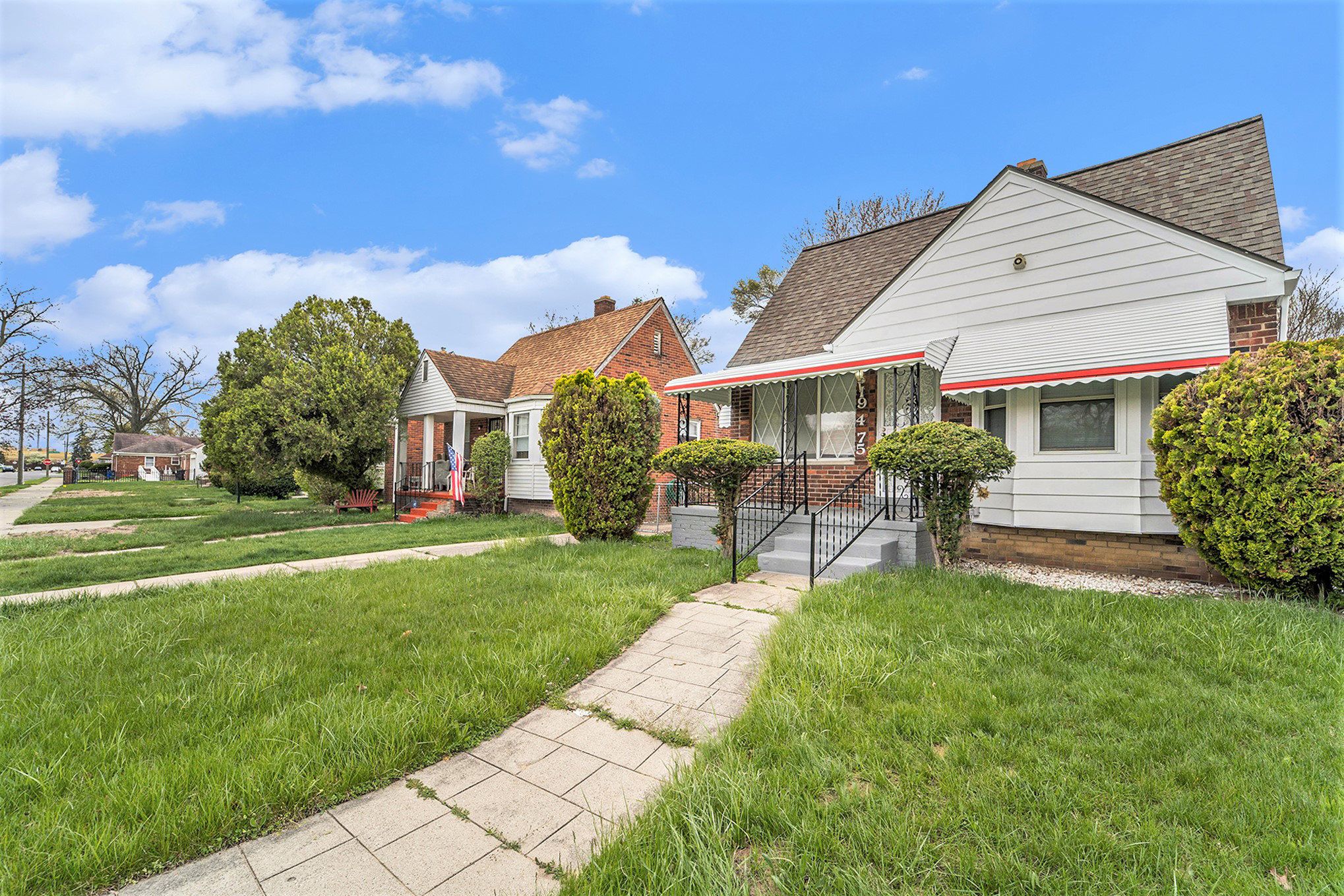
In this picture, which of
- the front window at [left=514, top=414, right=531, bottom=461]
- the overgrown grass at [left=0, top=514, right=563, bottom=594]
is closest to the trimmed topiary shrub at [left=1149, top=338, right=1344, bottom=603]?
the overgrown grass at [left=0, top=514, right=563, bottom=594]

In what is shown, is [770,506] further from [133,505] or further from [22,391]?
[22,391]

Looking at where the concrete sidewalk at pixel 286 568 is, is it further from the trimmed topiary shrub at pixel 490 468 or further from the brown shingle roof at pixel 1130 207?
the brown shingle roof at pixel 1130 207

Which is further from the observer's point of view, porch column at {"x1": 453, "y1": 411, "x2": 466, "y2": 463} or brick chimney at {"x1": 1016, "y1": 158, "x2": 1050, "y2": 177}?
porch column at {"x1": 453, "y1": 411, "x2": 466, "y2": 463}

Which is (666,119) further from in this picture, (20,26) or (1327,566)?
(1327,566)

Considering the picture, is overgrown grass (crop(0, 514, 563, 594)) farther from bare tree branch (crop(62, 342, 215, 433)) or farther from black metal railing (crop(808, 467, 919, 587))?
bare tree branch (crop(62, 342, 215, 433))

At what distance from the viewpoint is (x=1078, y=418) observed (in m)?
7.50

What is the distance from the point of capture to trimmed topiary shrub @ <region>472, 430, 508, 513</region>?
16.7 m

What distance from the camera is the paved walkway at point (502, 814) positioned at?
2064mm

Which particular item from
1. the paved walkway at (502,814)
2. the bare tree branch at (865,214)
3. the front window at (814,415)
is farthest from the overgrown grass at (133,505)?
the bare tree branch at (865,214)

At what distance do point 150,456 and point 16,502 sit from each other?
158 feet

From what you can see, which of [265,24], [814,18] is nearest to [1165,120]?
[814,18]

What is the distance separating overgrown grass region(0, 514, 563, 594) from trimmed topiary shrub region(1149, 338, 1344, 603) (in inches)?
395

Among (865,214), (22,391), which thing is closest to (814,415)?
(865,214)

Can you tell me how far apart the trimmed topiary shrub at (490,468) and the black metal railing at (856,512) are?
1107cm
